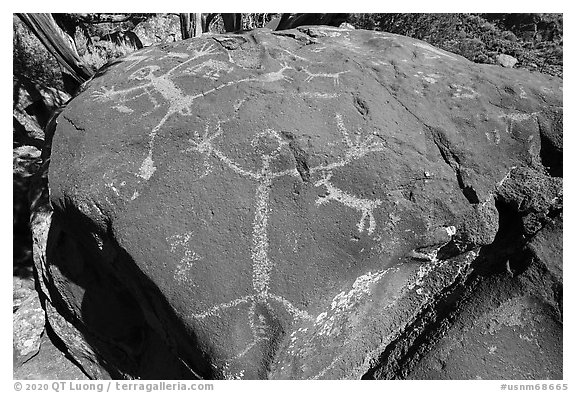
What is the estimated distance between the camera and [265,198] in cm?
178

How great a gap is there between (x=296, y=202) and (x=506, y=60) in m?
3.24

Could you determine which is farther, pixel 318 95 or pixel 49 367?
pixel 49 367

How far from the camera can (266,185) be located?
180 cm

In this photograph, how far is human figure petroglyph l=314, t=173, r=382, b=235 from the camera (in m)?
1.77

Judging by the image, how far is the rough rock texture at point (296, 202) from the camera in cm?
173

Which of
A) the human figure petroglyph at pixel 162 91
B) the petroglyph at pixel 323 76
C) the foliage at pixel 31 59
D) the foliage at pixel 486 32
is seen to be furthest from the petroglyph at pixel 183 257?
the foliage at pixel 486 32

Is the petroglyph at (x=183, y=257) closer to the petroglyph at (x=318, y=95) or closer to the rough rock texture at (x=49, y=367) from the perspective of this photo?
the petroglyph at (x=318, y=95)

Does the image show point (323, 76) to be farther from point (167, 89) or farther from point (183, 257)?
point (183, 257)

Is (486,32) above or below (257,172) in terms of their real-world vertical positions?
below

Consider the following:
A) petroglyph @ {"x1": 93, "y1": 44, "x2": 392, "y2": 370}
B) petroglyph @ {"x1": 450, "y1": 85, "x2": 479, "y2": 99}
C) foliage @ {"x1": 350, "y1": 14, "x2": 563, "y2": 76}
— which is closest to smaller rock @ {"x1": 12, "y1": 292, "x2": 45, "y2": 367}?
petroglyph @ {"x1": 93, "y1": 44, "x2": 392, "y2": 370}

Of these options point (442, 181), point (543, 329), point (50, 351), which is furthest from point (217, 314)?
point (50, 351)

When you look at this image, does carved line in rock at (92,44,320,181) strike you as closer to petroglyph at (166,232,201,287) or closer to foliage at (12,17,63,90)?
petroglyph at (166,232,201,287)

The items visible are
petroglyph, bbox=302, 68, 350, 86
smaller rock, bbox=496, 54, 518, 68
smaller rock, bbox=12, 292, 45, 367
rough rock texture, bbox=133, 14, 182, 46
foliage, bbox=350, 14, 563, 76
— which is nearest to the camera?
petroglyph, bbox=302, 68, 350, 86

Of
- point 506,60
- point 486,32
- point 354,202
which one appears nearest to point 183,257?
point 354,202
